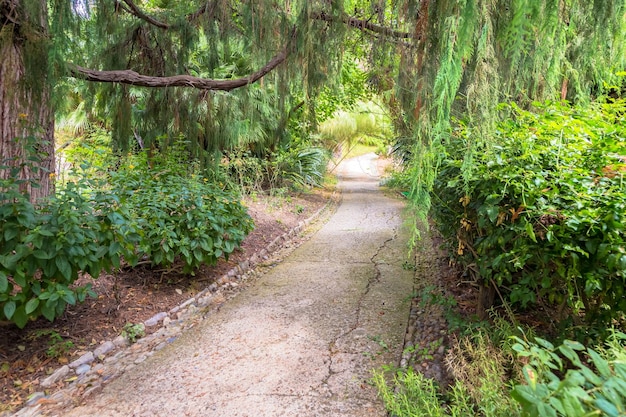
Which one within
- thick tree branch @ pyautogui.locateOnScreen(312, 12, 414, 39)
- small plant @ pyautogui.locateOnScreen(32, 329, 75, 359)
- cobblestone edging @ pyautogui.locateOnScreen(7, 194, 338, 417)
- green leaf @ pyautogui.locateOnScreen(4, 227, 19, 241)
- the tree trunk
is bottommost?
cobblestone edging @ pyautogui.locateOnScreen(7, 194, 338, 417)

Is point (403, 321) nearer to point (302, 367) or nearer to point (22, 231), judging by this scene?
point (302, 367)

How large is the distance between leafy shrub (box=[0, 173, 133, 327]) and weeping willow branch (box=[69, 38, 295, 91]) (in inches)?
53.6

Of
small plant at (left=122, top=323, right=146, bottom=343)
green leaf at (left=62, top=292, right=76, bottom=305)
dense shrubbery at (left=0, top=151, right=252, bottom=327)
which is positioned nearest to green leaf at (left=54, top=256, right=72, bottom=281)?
dense shrubbery at (left=0, top=151, right=252, bottom=327)

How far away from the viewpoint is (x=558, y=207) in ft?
6.06

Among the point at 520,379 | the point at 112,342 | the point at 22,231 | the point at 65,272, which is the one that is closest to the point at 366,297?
the point at 520,379

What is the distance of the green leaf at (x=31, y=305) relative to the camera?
2244 mm

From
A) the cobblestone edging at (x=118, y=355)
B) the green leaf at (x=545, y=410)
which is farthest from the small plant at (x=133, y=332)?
the green leaf at (x=545, y=410)

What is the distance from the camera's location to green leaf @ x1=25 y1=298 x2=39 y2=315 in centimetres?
224

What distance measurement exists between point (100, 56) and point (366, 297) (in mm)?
4165

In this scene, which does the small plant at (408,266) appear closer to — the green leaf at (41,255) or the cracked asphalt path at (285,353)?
the cracked asphalt path at (285,353)

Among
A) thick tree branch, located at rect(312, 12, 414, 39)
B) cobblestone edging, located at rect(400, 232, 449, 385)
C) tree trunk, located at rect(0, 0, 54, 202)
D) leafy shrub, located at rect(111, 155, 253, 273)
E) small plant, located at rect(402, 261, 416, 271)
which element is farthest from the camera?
small plant, located at rect(402, 261, 416, 271)

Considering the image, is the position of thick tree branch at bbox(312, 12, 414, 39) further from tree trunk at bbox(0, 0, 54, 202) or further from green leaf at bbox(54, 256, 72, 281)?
green leaf at bbox(54, 256, 72, 281)

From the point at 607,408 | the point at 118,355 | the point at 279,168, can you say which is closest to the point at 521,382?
the point at 607,408

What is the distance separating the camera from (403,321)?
3.23 metres
